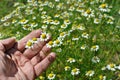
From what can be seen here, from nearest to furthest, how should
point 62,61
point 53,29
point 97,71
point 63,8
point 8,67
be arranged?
1. point 8,67
2. point 97,71
3. point 62,61
4. point 53,29
5. point 63,8

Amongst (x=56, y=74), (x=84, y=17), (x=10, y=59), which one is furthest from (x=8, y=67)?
(x=84, y=17)

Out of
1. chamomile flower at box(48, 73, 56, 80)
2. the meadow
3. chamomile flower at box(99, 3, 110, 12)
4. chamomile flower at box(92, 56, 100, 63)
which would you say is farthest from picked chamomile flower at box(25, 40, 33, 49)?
chamomile flower at box(99, 3, 110, 12)

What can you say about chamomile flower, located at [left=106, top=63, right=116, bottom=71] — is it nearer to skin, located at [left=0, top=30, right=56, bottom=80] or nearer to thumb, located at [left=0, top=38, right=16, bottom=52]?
skin, located at [left=0, top=30, right=56, bottom=80]

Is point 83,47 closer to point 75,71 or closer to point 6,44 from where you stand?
point 75,71

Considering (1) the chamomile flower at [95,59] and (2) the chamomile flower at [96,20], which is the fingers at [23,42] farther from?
(2) the chamomile flower at [96,20]

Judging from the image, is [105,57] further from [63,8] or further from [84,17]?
[63,8]

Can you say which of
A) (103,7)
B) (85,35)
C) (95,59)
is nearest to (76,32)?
(85,35)
